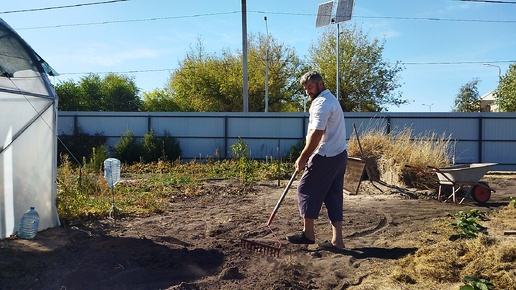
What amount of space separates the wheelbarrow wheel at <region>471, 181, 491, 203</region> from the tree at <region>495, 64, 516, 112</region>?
90.1 feet

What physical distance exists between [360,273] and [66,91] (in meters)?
30.5

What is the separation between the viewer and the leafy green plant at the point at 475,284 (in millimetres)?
3488

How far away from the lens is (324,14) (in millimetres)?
22438

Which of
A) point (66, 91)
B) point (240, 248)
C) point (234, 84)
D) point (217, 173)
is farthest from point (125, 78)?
point (240, 248)

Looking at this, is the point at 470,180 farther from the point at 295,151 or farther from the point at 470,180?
the point at 295,151

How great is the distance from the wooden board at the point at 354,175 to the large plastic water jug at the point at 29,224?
251 inches

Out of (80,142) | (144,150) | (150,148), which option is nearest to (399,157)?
(150,148)

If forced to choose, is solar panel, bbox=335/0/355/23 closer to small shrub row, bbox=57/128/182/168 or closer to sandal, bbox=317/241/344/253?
small shrub row, bbox=57/128/182/168

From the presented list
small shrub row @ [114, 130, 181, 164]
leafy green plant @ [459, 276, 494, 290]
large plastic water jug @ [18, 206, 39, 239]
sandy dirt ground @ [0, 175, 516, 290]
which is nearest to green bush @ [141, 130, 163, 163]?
small shrub row @ [114, 130, 181, 164]

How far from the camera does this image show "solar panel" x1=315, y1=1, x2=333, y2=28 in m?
22.2

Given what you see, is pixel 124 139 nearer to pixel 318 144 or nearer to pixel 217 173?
pixel 217 173

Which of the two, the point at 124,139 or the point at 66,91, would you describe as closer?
the point at 124,139

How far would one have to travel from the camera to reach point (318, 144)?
5070 millimetres

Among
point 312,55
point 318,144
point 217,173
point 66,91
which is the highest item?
point 312,55
